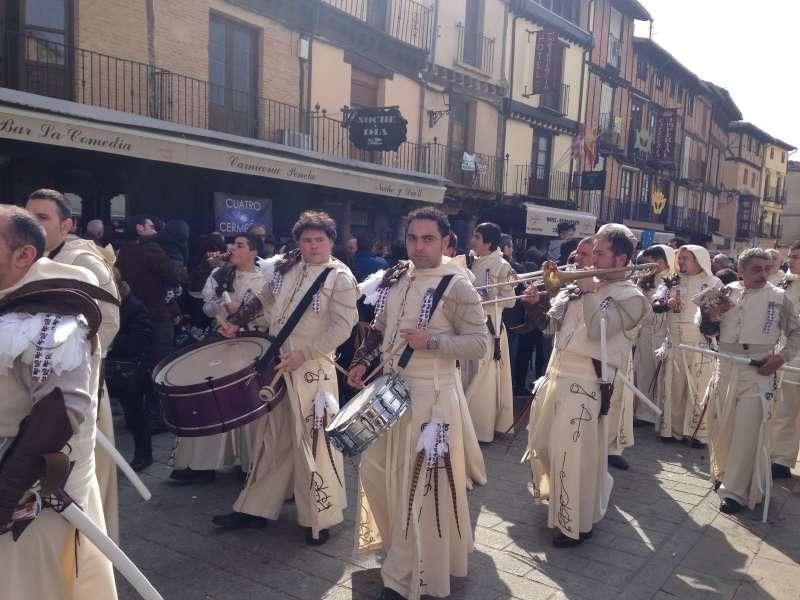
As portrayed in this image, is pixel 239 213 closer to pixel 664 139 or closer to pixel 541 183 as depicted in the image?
pixel 541 183

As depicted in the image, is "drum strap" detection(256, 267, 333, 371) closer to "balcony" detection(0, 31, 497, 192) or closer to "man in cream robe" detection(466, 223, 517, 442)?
"man in cream robe" detection(466, 223, 517, 442)

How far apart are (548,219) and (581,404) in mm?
17913

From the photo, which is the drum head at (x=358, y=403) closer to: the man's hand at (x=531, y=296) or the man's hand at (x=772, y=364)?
the man's hand at (x=531, y=296)

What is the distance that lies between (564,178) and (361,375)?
21.9m

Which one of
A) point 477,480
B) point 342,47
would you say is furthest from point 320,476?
point 342,47

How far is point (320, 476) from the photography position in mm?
4234

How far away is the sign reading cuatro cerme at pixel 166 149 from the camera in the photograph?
7793 mm

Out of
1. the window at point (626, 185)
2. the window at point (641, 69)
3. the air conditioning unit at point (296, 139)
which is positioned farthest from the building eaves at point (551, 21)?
the air conditioning unit at point (296, 139)

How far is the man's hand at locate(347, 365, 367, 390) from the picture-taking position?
3738mm

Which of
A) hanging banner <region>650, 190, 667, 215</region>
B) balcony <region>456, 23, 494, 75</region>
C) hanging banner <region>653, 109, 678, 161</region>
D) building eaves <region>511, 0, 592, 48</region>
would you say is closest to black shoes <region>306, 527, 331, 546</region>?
balcony <region>456, 23, 494, 75</region>

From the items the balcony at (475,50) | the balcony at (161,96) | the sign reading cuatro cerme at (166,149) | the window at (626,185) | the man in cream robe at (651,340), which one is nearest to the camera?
the man in cream robe at (651,340)

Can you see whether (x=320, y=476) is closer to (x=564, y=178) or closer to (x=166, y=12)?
(x=166, y=12)

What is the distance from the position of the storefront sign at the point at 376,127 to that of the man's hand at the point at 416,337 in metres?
10.7

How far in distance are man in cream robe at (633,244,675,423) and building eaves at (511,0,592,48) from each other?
49.0 feet
